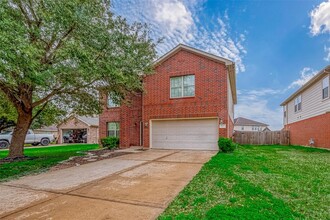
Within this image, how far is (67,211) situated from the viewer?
11.8 feet

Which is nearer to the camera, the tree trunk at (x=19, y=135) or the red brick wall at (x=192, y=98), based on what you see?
the tree trunk at (x=19, y=135)

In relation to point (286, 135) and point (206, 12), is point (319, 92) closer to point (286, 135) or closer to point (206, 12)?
point (286, 135)

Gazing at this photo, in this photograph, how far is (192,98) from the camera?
12.8 m

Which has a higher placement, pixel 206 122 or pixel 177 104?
pixel 177 104

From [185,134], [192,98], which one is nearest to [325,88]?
[192,98]

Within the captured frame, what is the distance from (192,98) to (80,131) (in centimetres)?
2152

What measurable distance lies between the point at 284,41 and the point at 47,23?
17652mm

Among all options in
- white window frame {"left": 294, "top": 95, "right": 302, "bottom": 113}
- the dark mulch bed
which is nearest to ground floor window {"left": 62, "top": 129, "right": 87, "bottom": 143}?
the dark mulch bed

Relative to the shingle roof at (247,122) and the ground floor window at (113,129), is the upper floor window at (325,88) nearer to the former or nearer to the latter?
the ground floor window at (113,129)

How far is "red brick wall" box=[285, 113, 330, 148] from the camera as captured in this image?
1347cm

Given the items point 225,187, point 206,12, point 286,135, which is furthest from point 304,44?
point 225,187

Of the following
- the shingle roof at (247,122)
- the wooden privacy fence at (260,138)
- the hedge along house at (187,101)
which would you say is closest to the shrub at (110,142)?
the hedge along house at (187,101)

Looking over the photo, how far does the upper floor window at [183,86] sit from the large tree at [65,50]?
3058 millimetres

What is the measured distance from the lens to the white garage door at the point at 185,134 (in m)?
12.4
